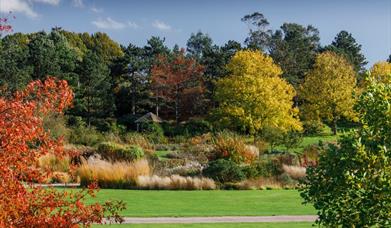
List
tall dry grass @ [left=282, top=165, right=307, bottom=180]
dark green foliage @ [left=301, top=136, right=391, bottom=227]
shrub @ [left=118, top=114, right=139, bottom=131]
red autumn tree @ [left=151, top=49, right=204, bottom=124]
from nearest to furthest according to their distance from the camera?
dark green foliage @ [left=301, top=136, right=391, bottom=227]
tall dry grass @ [left=282, top=165, right=307, bottom=180]
shrub @ [left=118, top=114, right=139, bottom=131]
red autumn tree @ [left=151, top=49, right=204, bottom=124]

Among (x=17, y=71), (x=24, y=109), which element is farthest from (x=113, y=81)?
(x=24, y=109)

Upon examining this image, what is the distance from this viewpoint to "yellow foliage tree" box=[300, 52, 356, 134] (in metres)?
47.2

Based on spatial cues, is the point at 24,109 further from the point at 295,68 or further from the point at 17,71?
the point at 295,68

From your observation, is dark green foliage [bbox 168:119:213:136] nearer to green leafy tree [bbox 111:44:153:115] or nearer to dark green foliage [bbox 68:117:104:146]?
green leafy tree [bbox 111:44:153:115]

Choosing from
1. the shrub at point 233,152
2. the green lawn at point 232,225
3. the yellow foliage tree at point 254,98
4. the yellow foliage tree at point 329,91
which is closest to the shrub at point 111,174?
the shrub at point 233,152

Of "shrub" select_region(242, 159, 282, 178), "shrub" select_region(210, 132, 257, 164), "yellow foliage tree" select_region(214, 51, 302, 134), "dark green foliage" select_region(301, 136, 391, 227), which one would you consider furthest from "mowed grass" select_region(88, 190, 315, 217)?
"yellow foliage tree" select_region(214, 51, 302, 134)

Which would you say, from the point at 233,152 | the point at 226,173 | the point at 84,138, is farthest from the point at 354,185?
the point at 84,138

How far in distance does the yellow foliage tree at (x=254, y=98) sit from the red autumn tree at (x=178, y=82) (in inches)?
460

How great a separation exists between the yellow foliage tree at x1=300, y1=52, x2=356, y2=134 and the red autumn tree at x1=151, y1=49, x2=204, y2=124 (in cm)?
1051

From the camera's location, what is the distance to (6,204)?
603 centimetres

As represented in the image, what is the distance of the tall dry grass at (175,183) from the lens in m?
20.1

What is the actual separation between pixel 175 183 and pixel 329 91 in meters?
30.4

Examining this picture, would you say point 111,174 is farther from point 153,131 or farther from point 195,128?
point 195,128

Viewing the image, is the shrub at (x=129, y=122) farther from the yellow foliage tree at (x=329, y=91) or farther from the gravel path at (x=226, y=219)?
the gravel path at (x=226, y=219)
